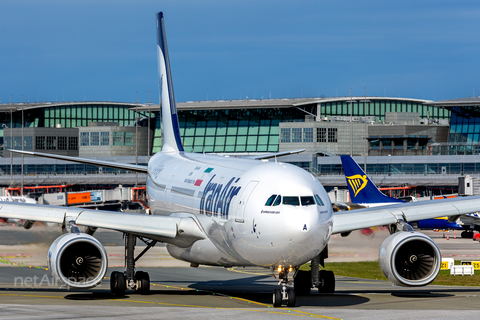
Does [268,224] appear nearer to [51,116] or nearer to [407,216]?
[407,216]

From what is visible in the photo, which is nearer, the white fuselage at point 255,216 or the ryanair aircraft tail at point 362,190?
the white fuselage at point 255,216

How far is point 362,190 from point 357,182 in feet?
3.35

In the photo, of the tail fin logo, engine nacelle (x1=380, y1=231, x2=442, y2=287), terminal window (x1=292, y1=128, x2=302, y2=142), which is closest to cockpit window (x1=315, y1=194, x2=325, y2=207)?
engine nacelle (x1=380, y1=231, x2=442, y2=287)

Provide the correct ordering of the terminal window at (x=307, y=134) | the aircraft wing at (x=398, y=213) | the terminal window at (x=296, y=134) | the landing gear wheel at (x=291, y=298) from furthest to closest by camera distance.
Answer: the terminal window at (x=296, y=134), the terminal window at (x=307, y=134), the aircraft wing at (x=398, y=213), the landing gear wheel at (x=291, y=298)

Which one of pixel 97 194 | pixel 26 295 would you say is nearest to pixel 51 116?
pixel 97 194

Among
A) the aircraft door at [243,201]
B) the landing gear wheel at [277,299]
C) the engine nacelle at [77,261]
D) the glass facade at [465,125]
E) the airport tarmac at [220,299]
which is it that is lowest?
the airport tarmac at [220,299]

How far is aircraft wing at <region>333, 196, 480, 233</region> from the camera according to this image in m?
22.2

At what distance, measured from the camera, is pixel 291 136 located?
4865 inches

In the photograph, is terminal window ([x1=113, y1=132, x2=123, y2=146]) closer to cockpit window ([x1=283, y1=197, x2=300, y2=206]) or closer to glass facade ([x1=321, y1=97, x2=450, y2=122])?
glass facade ([x1=321, y1=97, x2=450, y2=122])

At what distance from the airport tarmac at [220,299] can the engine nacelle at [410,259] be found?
2.92ft

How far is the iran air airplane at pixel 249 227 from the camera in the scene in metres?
18.4

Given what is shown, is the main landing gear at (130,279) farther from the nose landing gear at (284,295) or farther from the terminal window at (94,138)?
the terminal window at (94,138)

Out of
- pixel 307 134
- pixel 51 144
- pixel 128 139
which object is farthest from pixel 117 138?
pixel 307 134

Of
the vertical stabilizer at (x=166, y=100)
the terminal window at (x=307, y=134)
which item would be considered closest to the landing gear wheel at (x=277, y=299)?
the vertical stabilizer at (x=166, y=100)
